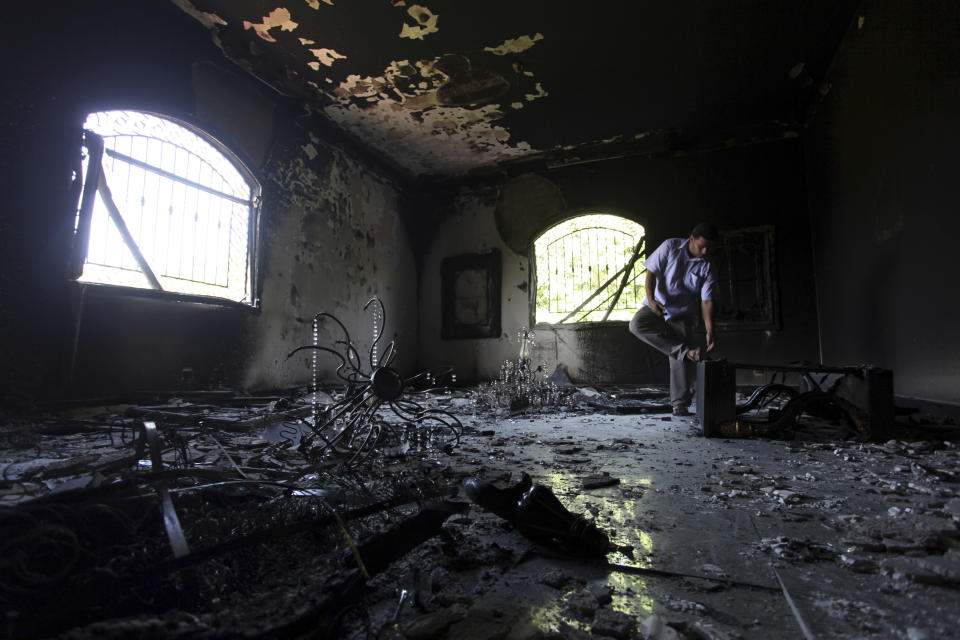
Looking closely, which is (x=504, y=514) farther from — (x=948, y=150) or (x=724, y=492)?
(x=948, y=150)

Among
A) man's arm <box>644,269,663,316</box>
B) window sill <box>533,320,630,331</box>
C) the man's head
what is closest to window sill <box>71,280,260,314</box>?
window sill <box>533,320,630,331</box>

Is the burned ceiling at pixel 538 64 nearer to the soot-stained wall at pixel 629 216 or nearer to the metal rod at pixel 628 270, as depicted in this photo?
the soot-stained wall at pixel 629 216

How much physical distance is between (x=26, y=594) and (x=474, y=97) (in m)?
5.79

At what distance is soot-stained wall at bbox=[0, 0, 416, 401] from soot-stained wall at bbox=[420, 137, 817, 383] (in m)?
2.11

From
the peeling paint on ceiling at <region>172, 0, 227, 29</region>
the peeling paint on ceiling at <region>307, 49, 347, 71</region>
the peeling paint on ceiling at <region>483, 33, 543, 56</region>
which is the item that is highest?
the peeling paint on ceiling at <region>483, 33, 543, 56</region>

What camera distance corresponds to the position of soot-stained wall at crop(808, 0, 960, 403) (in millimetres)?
2848

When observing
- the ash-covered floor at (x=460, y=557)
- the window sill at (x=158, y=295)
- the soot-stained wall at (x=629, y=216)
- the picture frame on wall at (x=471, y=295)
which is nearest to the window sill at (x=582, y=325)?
the soot-stained wall at (x=629, y=216)

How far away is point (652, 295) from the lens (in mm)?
3996

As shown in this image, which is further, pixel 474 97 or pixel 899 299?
pixel 474 97

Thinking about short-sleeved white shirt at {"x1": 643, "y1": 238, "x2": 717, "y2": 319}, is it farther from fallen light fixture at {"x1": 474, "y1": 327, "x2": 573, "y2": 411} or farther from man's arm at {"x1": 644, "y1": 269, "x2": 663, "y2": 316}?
fallen light fixture at {"x1": 474, "y1": 327, "x2": 573, "y2": 411}

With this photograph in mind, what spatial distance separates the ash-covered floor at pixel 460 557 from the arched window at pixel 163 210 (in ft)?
8.16

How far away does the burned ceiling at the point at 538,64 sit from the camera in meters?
4.16

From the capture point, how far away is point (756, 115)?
578 cm

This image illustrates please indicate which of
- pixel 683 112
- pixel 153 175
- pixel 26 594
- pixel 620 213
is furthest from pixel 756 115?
pixel 26 594
